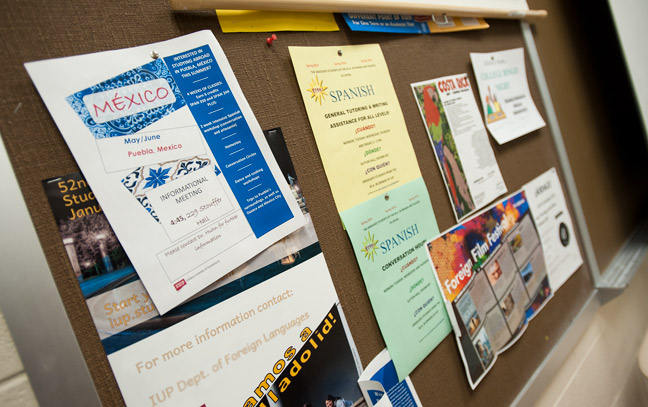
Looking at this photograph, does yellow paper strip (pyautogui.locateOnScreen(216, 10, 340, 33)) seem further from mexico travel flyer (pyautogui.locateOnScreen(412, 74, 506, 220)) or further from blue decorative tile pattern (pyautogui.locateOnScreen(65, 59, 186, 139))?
mexico travel flyer (pyautogui.locateOnScreen(412, 74, 506, 220))

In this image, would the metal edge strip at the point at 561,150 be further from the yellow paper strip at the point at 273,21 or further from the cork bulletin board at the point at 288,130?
the yellow paper strip at the point at 273,21

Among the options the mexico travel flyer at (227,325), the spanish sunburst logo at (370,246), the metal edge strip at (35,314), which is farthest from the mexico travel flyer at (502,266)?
the metal edge strip at (35,314)

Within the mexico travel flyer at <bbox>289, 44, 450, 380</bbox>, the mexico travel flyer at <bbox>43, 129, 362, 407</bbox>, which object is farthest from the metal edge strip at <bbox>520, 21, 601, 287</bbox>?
the mexico travel flyer at <bbox>43, 129, 362, 407</bbox>

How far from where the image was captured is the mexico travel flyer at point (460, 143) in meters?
Result: 0.71

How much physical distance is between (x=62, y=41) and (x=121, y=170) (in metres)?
0.12

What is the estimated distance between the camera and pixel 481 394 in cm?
71

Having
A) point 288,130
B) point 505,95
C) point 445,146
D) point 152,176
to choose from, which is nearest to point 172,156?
point 152,176

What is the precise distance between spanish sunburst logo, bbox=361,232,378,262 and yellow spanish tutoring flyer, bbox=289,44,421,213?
0.05m

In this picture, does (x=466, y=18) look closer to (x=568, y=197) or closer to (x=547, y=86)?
(x=547, y=86)

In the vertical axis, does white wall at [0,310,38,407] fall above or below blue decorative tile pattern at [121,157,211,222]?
below

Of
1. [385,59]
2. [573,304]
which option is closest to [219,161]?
[385,59]

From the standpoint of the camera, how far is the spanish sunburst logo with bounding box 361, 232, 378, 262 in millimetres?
567

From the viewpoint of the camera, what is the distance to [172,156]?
408 millimetres

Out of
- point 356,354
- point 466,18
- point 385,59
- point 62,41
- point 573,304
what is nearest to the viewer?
point 62,41
